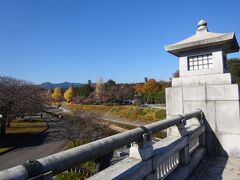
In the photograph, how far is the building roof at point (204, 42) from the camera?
20.5 ft

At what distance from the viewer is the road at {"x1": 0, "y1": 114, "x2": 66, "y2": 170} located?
2148 cm

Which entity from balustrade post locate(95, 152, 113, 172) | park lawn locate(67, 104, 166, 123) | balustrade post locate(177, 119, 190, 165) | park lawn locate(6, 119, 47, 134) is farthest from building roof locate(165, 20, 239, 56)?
park lawn locate(6, 119, 47, 134)

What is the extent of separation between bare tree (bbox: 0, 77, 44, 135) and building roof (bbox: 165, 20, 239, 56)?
1187 inches

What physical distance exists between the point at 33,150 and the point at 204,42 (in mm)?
23504

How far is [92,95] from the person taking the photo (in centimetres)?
7969

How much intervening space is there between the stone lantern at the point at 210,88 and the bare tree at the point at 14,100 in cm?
3007

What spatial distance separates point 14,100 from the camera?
112 ft

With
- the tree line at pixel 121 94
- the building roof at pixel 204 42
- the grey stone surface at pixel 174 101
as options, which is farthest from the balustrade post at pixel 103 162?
the tree line at pixel 121 94

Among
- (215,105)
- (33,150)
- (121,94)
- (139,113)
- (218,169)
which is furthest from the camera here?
(121,94)

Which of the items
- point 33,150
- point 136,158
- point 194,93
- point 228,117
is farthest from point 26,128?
point 136,158

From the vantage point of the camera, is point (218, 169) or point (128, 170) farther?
point (218, 169)

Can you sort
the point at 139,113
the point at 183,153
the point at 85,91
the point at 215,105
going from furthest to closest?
the point at 85,91
the point at 139,113
the point at 215,105
the point at 183,153

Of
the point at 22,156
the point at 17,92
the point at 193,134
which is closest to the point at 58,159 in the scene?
the point at 193,134

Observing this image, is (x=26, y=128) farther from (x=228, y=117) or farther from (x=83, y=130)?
(x=228, y=117)
